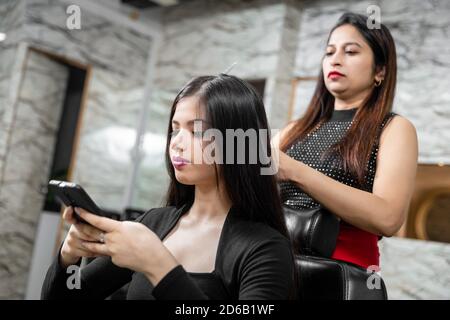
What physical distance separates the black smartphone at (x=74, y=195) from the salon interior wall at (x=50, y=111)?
3.50 m

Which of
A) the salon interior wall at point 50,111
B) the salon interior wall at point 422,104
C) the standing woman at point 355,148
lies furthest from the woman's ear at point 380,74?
the salon interior wall at point 50,111

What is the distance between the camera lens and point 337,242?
1511 mm

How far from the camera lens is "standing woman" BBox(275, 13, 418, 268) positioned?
4.76 feet

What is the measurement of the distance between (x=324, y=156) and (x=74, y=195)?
804 millimetres

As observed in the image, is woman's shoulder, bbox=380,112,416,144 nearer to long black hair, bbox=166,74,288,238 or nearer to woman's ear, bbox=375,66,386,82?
woman's ear, bbox=375,66,386,82

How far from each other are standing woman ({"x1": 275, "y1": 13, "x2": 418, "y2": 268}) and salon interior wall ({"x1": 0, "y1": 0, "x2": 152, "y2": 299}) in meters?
3.29

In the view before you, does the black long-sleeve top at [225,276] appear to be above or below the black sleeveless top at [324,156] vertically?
below

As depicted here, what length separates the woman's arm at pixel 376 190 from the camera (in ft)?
4.70

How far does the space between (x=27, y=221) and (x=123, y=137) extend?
119 cm

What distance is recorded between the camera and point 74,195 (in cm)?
112
